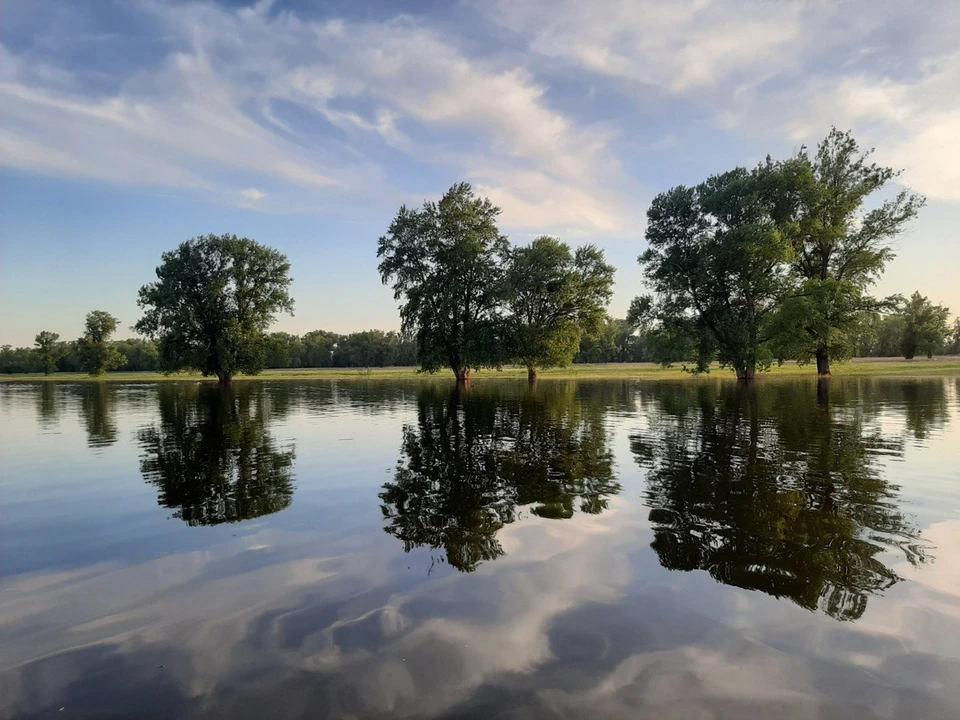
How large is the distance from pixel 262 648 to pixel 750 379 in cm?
6172

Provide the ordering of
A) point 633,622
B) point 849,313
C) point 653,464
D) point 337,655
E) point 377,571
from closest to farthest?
point 337,655
point 633,622
point 377,571
point 653,464
point 849,313

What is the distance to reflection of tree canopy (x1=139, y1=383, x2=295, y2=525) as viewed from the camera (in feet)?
37.5

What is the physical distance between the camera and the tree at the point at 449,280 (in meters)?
66.9

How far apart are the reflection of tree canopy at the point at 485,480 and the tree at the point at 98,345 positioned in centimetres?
12960

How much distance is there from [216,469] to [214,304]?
2756 inches

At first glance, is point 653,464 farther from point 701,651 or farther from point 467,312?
point 467,312

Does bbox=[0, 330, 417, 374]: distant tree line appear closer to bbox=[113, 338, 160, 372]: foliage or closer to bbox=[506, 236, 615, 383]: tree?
bbox=[113, 338, 160, 372]: foliage

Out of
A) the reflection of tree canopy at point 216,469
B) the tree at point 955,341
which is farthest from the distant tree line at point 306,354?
Answer: the tree at point 955,341

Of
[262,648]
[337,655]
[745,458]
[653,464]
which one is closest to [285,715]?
[337,655]

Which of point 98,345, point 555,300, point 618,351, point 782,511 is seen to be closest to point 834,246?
point 555,300

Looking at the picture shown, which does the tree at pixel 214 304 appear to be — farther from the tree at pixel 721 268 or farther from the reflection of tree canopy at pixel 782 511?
the reflection of tree canopy at pixel 782 511

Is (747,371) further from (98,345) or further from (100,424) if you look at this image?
(98,345)

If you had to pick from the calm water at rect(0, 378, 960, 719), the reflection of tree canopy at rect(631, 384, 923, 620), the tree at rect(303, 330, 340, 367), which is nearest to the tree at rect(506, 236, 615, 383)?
the reflection of tree canopy at rect(631, 384, 923, 620)

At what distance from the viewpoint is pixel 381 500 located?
1168 cm
